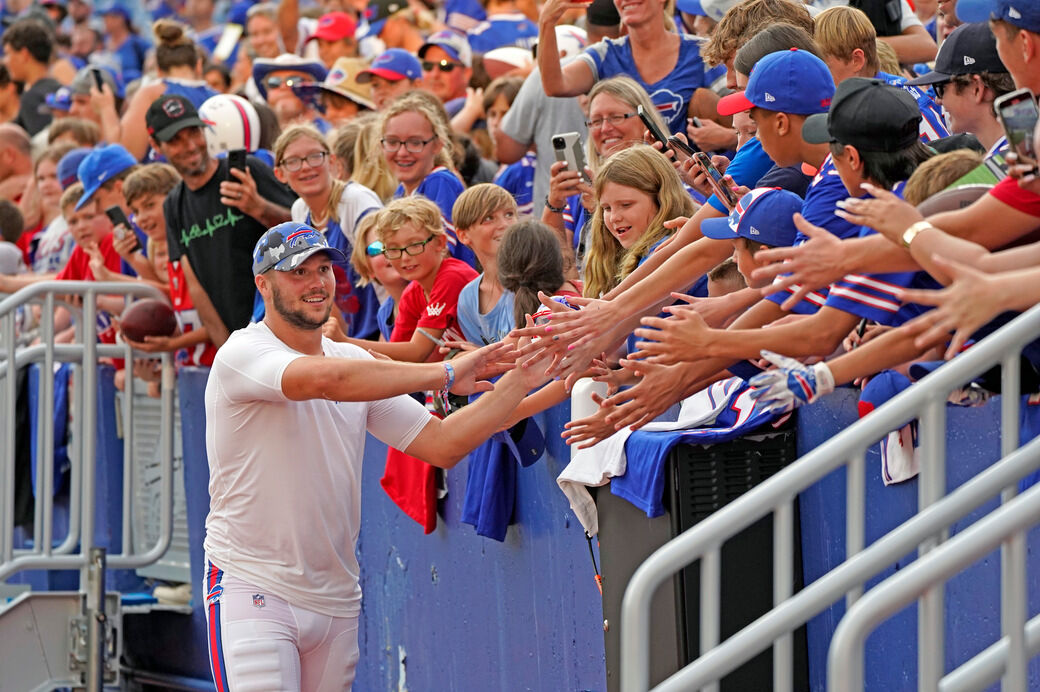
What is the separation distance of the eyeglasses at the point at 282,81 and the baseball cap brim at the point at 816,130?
21.5 ft

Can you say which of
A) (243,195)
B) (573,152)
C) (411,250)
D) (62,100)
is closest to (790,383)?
(573,152)

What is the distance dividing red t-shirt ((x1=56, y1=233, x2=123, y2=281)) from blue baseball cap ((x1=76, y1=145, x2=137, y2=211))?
0.31 meters

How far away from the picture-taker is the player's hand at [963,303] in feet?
12.6

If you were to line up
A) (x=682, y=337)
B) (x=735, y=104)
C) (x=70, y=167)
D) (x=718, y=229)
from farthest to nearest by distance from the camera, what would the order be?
(x=70, y=167) → (x=735, y=104) → (x=718, y=229) → (x=682, y=337)

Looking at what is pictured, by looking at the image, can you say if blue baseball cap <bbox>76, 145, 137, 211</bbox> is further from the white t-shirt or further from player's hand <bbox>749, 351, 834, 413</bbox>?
player's hand <bbox>749, 351, 834, 413</bbox>

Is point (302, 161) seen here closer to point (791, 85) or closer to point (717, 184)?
point (717, 184)

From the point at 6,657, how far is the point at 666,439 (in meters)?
5.77

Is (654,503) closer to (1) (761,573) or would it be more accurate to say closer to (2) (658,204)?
(1) (761,573)

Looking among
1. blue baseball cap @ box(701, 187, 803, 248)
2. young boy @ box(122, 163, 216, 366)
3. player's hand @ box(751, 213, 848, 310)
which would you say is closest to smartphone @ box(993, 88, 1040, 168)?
player's hand @ box(751, 213, 848, 310)

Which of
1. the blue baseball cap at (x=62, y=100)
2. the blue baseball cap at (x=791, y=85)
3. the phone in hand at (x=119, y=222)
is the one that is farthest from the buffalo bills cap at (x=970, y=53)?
the blue baseball cap at (x=62, y=100)

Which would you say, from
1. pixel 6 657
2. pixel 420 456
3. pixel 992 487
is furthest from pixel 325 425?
pixel 6 657

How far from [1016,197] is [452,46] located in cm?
717

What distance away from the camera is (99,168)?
34.9ft

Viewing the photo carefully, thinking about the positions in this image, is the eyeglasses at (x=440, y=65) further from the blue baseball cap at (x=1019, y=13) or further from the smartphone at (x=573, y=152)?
the blue baseball cap at (x=1019, y=13)
